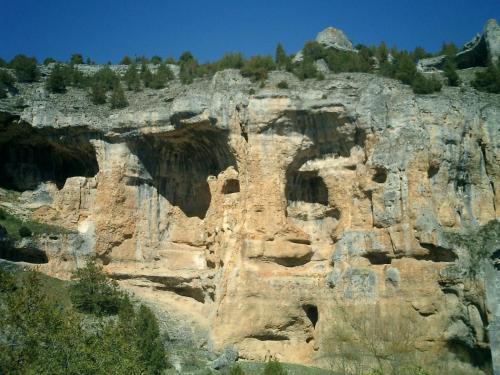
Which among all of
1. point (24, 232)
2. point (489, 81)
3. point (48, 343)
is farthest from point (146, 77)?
point (48, 343)

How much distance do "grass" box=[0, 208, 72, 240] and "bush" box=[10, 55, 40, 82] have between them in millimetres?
8602

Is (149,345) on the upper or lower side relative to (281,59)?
lower

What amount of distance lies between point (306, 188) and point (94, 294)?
37.4 feet

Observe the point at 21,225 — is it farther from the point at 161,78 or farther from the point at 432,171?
the point at 432,171

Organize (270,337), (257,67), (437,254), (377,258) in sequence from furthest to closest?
1. (257,67)
2. (270,337)
3. (377,258)
4. (437,254)

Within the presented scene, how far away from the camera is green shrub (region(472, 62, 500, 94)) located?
33688 millimetres

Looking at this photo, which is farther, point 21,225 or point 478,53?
point 478,53

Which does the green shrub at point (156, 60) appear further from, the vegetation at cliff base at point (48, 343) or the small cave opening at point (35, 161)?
the vegetation at cliff base at point (48, 343)

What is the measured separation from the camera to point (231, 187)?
110 ft

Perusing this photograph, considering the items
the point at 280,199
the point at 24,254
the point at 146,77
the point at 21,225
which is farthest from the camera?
the point at 146,77

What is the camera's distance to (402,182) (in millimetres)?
29766

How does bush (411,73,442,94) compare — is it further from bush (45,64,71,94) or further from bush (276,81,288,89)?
bush (45,64,71,94)

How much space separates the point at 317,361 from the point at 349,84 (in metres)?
13.2

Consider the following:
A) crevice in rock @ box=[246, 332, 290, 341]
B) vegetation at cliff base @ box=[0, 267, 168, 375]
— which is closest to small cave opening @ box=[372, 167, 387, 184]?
crevice in rock @ box=[246, 332, 290, 341]
